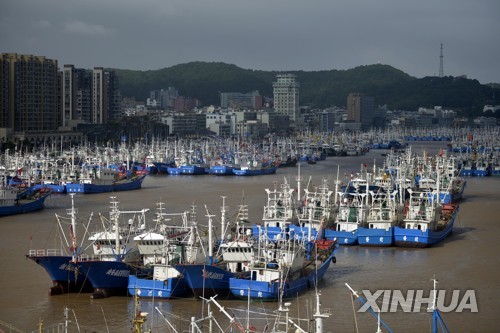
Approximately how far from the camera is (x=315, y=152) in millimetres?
105250

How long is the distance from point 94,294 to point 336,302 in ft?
19.7

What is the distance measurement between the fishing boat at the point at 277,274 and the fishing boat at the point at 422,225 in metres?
8.15

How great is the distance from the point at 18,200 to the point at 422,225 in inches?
801

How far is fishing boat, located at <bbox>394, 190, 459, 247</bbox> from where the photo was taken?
33062 millimetres

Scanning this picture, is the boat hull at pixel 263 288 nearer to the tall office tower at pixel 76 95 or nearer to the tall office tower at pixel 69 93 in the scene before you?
the tall office tower at pixel 76 95

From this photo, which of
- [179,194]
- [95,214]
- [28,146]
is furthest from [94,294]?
[28,146]

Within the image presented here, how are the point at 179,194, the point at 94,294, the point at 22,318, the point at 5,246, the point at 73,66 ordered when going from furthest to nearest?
1. the point at 73,66
2. the point at 179,194
3. the point at 5,246
4. the point at 94,294
5. the point at 22,318

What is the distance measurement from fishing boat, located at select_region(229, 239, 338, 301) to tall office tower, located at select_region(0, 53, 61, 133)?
8177cm

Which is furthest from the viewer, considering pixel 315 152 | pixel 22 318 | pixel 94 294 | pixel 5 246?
pixel 315 152

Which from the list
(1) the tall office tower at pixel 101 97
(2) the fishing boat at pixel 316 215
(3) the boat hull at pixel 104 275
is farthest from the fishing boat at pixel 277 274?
(1) the tall office tower at pixel 101 97

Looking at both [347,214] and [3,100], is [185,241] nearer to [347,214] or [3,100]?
[347,214]

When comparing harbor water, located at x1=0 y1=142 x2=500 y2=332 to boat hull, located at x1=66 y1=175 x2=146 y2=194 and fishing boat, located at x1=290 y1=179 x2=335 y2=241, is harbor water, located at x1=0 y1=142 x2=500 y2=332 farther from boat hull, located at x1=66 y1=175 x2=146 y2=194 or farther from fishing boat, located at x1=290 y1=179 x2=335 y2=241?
boat hull, located at x1=66 y1=175 x2=146 y2=194

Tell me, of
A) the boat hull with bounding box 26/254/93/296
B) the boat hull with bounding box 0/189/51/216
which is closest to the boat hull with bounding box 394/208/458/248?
the boat hull with bounding box 26/254/93/296

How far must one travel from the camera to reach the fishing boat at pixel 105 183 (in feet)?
189
